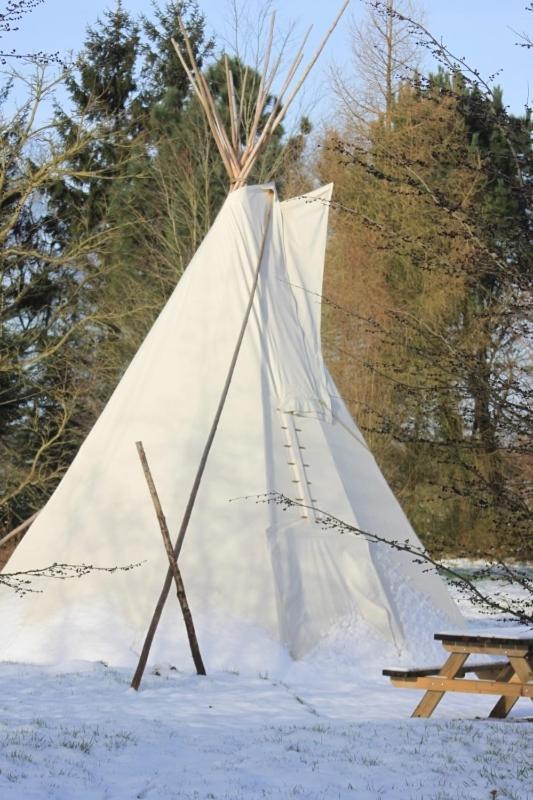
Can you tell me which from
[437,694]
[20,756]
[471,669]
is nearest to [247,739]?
[20,756]

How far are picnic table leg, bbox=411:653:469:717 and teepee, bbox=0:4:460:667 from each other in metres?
1.80

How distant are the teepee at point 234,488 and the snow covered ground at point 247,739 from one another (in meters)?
0.57

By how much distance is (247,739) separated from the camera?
18.0 feet

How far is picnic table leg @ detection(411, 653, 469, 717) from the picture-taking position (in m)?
6.32

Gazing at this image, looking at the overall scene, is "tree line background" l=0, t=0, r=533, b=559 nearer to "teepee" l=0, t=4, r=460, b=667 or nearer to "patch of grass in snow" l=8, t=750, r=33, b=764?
"teepee" l=0, t=4, r=460, b=667

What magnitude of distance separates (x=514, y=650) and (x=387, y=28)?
57.1 feet

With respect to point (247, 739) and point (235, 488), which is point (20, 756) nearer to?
point (247, 739)

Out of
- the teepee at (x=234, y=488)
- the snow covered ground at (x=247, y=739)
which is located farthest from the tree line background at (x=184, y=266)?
the snow covered ground at (x=247, y=739)

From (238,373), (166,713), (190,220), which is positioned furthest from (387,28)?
(166,713)

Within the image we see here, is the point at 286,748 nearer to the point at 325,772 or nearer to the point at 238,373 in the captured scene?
the point at 325,772

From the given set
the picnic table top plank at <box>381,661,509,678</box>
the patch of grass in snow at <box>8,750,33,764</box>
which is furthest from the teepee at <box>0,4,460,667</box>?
the patch of grass in snow at <box>8,750,33,764</box>

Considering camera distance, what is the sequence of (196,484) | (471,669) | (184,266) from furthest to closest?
1. (184,266)
2. (196,484)
3. (471,669)

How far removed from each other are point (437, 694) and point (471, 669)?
0.30 meters

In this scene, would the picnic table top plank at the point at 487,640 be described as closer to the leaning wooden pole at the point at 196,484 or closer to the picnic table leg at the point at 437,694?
the picnic table leg at the point at 437,694
